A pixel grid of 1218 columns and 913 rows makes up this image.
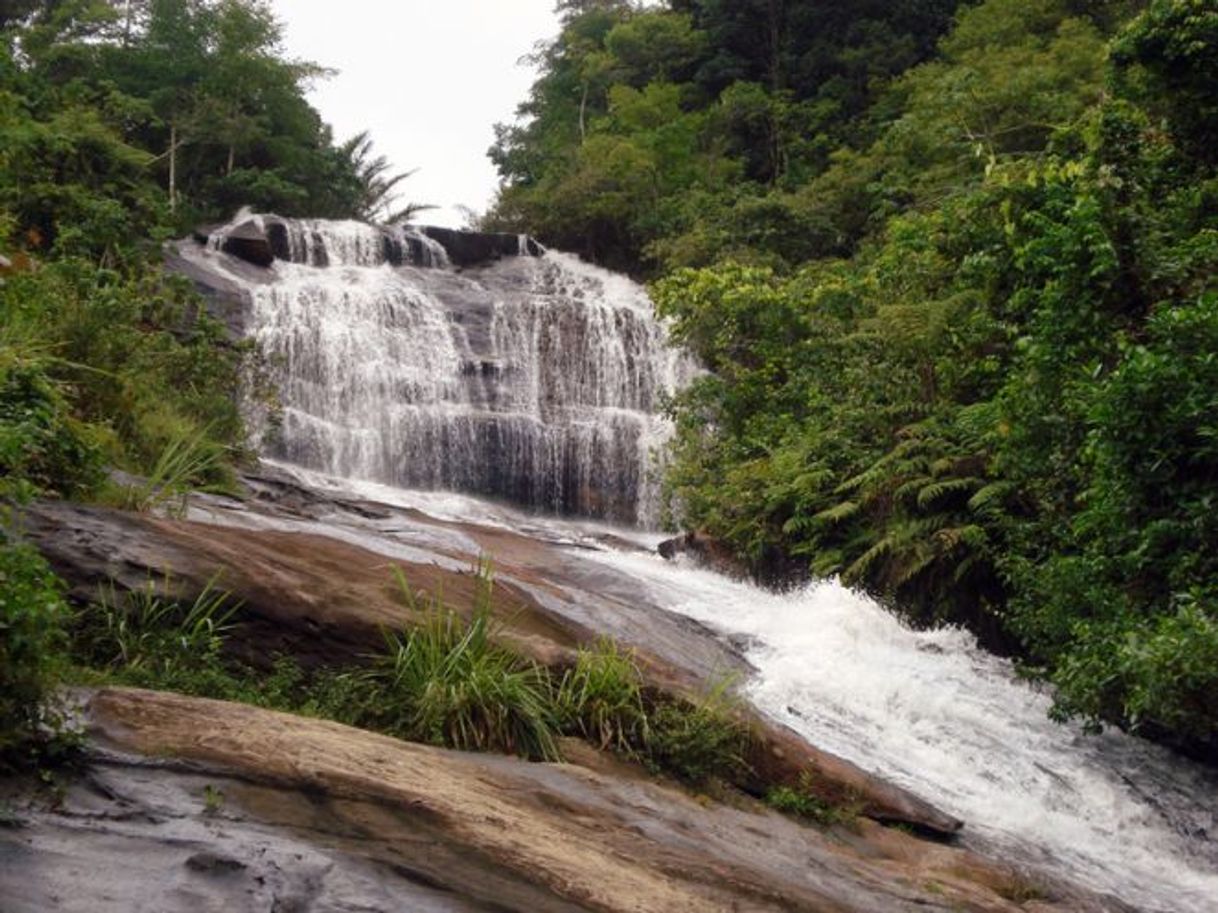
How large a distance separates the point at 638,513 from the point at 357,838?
51.6ft

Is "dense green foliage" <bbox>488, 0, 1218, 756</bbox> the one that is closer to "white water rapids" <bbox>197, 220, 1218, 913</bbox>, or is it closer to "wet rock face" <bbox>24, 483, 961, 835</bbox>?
"white water rapids" <bbox>197, 220, 1218, 913</bbox>

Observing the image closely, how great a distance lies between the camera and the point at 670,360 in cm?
2209

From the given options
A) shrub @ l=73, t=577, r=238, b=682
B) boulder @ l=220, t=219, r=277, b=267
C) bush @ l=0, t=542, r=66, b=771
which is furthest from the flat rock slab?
boulder @ l=220, t=219, r=277, b=267

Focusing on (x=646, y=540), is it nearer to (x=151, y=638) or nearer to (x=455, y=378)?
(x=455, y=378)

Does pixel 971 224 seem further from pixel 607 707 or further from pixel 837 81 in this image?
pixel 837 81

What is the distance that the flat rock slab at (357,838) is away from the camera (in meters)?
3.31

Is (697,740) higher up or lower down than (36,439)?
lower down

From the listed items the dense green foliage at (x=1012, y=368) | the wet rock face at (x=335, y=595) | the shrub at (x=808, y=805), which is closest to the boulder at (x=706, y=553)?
the dense green foliage at (x=1012, y=368)

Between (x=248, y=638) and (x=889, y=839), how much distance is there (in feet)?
12.2

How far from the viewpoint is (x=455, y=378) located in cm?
2034

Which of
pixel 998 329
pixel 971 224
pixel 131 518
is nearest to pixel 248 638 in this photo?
pixel 131 518

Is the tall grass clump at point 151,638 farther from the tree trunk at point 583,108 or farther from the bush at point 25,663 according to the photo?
the tree trunk at point 583,108

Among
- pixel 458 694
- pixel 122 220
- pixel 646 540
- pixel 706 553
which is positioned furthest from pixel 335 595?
pixel 122 220

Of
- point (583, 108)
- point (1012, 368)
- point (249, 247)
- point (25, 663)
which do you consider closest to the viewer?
point (25, 663)
